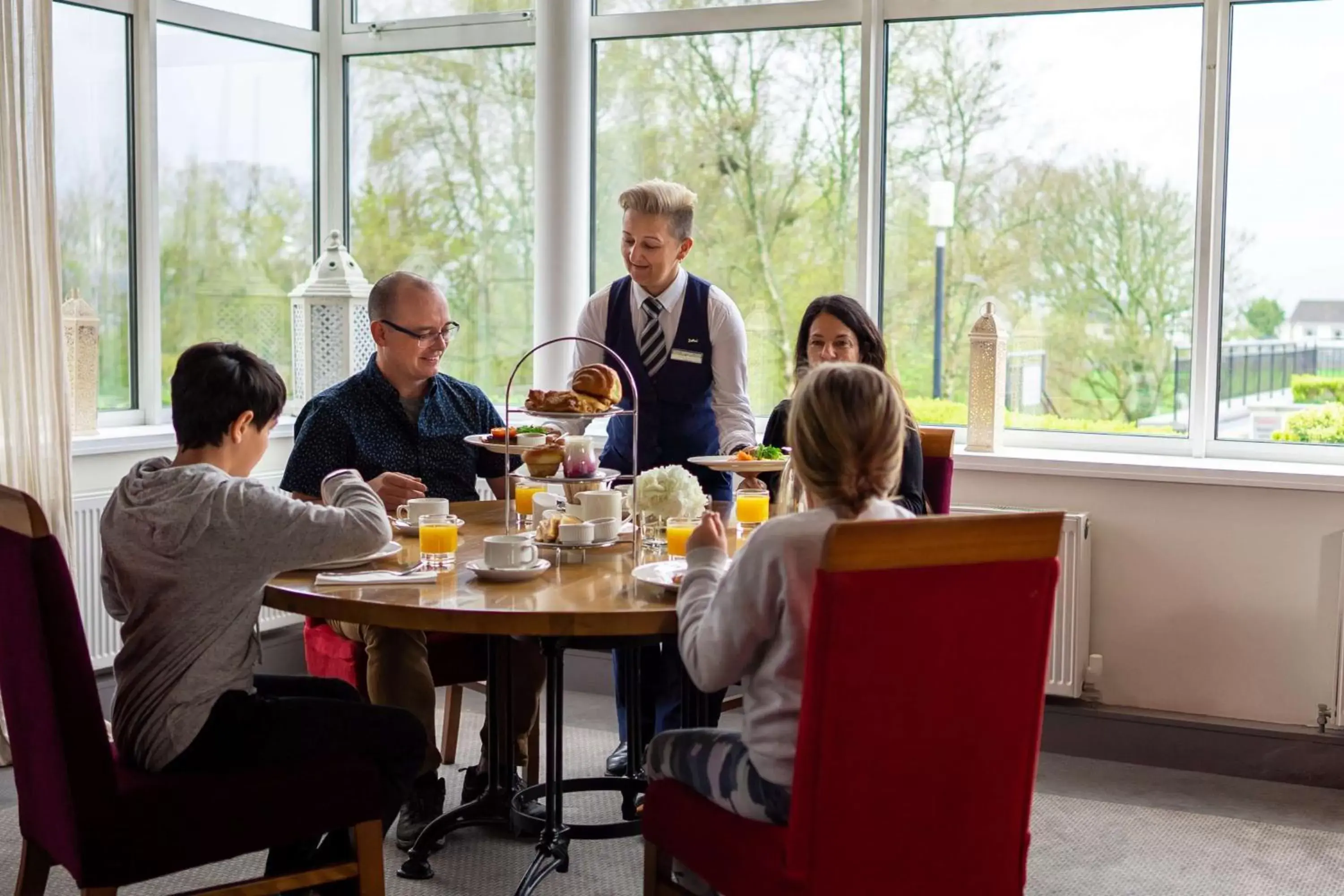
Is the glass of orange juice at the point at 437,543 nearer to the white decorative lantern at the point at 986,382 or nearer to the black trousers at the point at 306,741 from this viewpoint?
the black trousers at the point at 306,741

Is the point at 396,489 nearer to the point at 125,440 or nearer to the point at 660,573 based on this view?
the point at 660,573

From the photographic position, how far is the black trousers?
2.08 meters

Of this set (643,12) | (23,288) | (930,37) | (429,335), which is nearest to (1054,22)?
(930,37)

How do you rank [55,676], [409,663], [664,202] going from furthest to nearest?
1. [664,202]
2. [409,663]
3. [55,676]

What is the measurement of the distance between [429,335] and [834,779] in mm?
1741

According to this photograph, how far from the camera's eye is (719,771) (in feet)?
6.50

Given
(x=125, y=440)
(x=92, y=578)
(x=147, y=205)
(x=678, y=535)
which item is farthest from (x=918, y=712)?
(x=147, y=205)

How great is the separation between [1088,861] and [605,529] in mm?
1374

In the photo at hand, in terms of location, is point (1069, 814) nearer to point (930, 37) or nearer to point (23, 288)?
point (930, 37)

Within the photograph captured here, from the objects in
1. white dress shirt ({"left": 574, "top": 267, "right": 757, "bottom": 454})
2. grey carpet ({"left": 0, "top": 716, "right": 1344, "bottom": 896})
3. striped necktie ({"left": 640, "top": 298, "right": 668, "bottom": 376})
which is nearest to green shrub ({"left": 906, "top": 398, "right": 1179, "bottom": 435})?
white dress shirt ({"left": 574, "top": 267, "right": 757, "bottom": 454})

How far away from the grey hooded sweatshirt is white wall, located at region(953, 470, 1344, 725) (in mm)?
2505

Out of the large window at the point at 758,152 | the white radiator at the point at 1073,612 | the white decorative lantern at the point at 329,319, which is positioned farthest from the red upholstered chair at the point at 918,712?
the white decorative lantern at the point at 329,319

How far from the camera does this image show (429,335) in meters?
3.16

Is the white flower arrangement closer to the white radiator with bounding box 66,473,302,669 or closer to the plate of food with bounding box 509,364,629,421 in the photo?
the plate of food with bounding box 509,364,629,421
